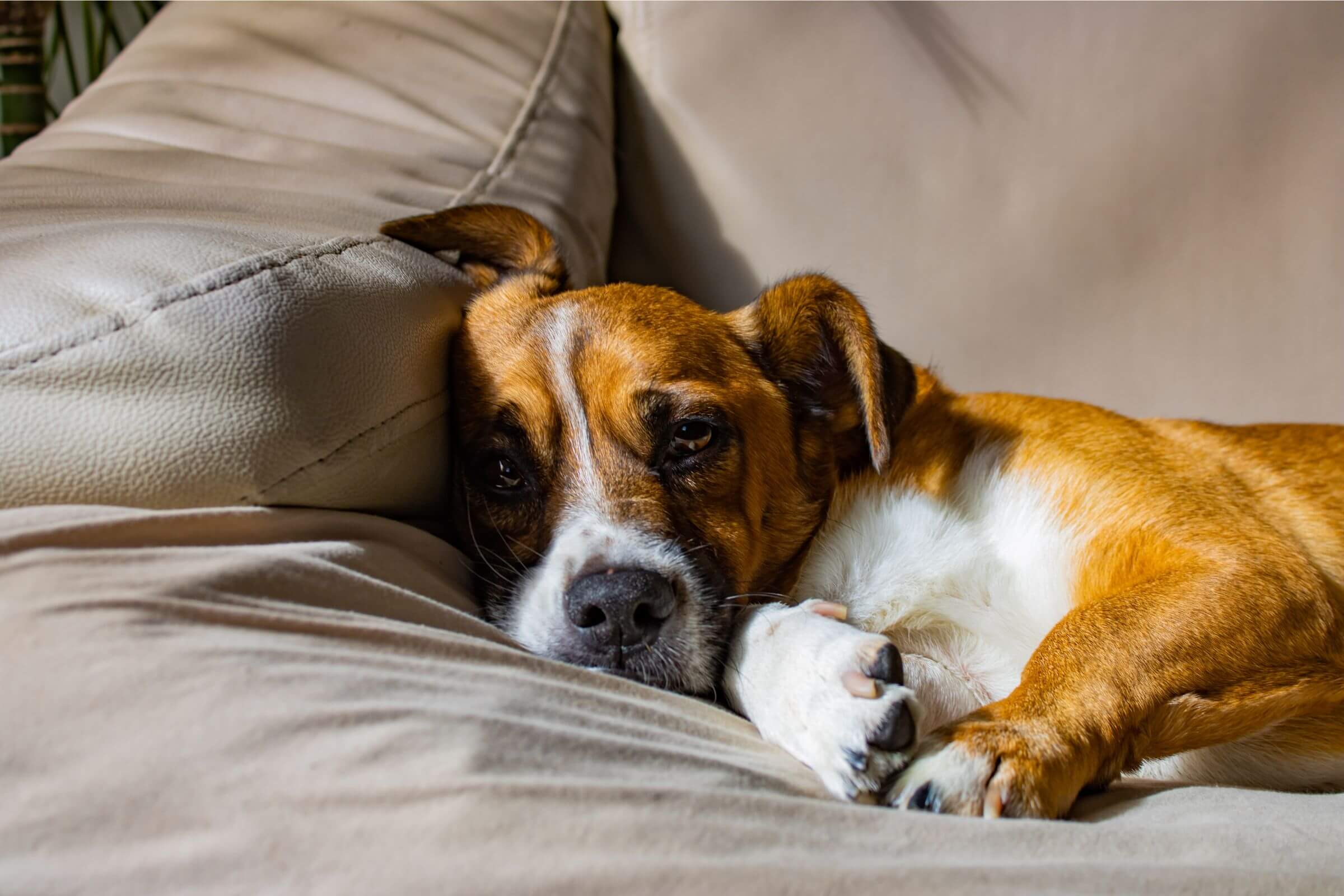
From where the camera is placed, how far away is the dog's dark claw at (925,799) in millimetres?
1146

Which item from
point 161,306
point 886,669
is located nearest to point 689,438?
point 886,669

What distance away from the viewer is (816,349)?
193 cm

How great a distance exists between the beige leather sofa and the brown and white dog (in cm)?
12

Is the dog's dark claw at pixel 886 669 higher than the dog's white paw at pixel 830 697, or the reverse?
the dog's dark claw at pixel 886 669

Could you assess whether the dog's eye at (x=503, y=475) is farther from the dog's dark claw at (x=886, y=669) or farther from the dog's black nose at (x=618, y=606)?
the dog's dark claw at (x=886, y=669)

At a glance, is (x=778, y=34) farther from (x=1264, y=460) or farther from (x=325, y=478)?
(x=325, y=478)

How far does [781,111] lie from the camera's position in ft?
8.63

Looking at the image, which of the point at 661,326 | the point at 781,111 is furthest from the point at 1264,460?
the point at 781,111

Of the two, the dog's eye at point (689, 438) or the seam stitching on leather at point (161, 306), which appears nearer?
the seam stitching on leather at point (161, 306)

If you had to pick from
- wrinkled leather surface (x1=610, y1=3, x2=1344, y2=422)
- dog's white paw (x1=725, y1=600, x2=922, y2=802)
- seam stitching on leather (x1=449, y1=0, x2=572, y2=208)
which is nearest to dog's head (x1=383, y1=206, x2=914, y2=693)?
dog's white paw (x1=725, y1=600, x2=922, y2=802)

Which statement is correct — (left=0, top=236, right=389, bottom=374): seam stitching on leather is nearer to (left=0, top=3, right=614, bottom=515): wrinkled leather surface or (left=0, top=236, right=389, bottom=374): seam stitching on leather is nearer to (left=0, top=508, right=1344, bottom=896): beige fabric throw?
(left=0, top=3, right=614, bottom=515): wrinkled leather surface

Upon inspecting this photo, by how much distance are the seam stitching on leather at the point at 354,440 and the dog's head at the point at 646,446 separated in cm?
13

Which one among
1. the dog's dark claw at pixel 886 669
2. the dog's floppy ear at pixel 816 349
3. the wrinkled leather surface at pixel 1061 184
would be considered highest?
the wrinkled leather surface at pixel 1061 184

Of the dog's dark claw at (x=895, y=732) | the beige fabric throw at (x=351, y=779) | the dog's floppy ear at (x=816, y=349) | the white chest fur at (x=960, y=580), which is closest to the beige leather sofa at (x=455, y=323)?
the beige fabric throw at (x=351, y=779)
